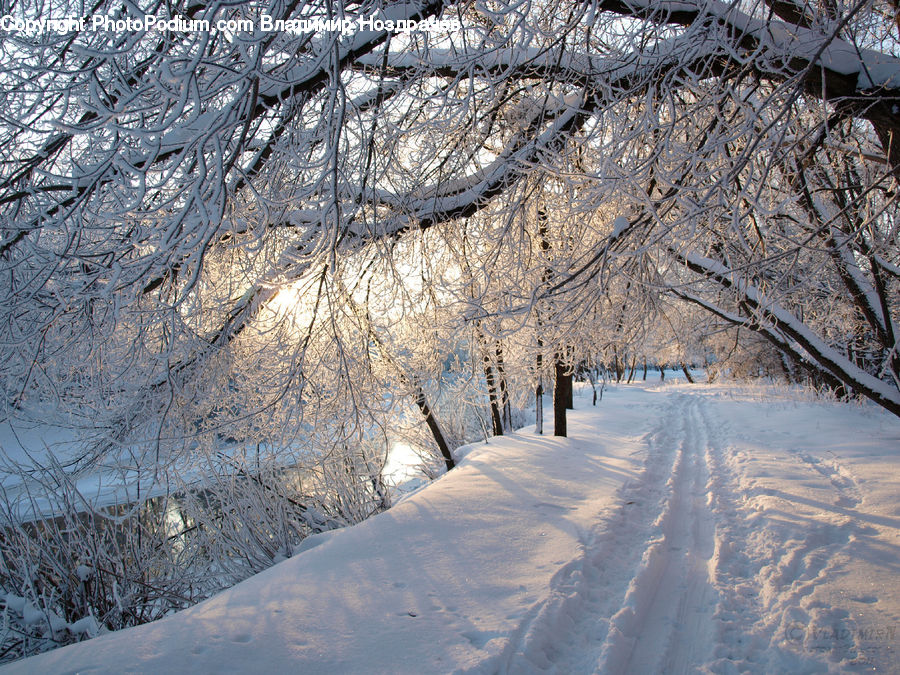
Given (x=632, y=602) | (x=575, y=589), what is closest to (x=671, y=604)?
(x=632, y=602)

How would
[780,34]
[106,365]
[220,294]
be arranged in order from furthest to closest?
[220,294]
[106,365]
[780,34]

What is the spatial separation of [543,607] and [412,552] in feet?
4.24

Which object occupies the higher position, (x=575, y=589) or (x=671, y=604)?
(x=575, y=589)

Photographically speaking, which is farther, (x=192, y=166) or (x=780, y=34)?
(x=780, y=34)

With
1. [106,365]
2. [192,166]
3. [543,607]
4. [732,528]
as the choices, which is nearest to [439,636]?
[543,607]

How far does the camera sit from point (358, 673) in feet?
7.79

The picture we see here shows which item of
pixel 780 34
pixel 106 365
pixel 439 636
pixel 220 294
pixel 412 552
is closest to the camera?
pixel 439 636

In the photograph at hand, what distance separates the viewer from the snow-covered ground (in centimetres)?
255

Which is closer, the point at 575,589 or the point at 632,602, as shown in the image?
the point at 632,602

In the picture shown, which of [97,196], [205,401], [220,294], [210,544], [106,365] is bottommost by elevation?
[210,544]

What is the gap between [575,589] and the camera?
325cm

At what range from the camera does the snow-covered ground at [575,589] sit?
101 inches

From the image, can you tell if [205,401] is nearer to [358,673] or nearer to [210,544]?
[210,544]

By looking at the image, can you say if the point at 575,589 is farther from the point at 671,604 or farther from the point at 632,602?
the point at 671,604
